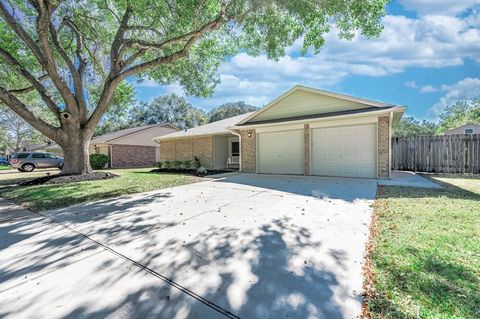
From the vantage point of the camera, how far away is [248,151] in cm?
1414

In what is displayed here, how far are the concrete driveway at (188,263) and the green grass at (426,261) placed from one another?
29 cm

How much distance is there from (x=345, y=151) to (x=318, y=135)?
1.46 meters

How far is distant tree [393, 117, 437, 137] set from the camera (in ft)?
171

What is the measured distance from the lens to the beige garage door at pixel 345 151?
10172 millimetres

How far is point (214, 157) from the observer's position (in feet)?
55.6

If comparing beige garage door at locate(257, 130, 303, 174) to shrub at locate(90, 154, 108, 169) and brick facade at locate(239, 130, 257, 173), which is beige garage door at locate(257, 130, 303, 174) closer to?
brick facade at locate(239, 130, 257, 173)

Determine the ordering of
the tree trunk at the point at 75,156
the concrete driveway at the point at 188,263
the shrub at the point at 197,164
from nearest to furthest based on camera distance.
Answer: the concrete driveway at the point at 188,263
the tree trunk at the point at 75,156
the shrub at the point at 197,164

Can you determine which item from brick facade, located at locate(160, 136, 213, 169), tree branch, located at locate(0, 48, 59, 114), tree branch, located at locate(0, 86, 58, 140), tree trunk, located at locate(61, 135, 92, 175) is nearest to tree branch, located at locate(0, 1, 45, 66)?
tree branch, located at locate(0, 48, 59, 114)

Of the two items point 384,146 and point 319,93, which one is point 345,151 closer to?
point 384,146

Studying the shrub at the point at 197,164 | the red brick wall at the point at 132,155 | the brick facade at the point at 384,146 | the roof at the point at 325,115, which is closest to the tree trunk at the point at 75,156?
the shrub at the point at 197,164

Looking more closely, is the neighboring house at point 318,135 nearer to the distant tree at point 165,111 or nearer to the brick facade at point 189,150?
the brick facade at point 189,150

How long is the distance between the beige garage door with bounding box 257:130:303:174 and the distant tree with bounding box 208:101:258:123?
1394 inches

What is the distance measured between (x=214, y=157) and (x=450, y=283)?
15.1 metres

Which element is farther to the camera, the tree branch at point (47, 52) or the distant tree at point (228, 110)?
the distant tree at point (228, 110)
